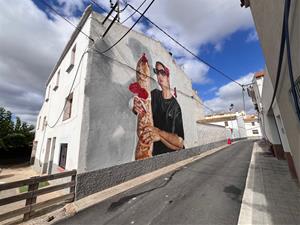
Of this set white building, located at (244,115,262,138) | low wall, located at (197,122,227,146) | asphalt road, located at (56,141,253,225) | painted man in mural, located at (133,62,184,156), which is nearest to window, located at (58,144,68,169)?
asphalt road, located at (56,141,253,225)

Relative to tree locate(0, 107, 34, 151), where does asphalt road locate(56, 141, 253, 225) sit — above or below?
below

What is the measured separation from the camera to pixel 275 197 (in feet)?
14.0

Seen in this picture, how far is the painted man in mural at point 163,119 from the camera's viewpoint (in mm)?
8850

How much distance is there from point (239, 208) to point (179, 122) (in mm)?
8467

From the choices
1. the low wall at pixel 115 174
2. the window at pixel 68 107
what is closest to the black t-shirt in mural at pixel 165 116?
the low wall at pixel 115 174

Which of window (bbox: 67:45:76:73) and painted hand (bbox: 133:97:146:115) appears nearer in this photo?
window (bbox: 67:45:76:73)

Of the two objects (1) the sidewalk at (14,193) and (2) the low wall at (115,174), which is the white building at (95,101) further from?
(1) the sidewalk at (14,193)

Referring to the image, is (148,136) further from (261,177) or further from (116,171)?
(261,177)

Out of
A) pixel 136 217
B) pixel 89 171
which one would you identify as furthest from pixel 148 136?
pixel 136 217

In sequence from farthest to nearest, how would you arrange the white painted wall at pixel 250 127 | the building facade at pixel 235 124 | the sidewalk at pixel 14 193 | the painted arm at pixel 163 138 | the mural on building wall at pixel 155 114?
the white painted wall at pixel 250 127
the building facade at pixel 235 124
the painted arm at pixel 163 138
the mural on building wall at pixel 155 114
the sidewalk at pixel 14 193

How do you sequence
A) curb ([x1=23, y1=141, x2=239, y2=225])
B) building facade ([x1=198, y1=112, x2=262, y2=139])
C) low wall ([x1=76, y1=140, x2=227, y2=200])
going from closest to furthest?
curb ([x1=23, y1=141, x2=239, y2=225]), low wall ([x1=76, y1=140, x2=227, y2=200]), building facade ([x1=198, y1=112, x2=262, y2=139])

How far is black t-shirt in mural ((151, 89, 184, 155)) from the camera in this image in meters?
9.60

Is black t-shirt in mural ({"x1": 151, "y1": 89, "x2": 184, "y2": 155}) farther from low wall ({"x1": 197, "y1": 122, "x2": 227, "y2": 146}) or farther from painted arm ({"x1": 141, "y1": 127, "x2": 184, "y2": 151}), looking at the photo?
low wall ({"x1": 197, "y1": 122, "x2": 227, "y2": 146})

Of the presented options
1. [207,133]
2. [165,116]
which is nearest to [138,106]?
[165,116]
